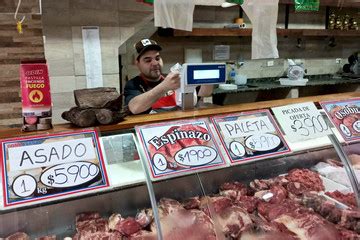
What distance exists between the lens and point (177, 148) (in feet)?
4.04

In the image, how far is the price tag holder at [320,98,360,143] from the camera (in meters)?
1.54

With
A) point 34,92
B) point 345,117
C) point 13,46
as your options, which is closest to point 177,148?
point 34,92

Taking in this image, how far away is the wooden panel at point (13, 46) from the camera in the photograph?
2822 millimetres

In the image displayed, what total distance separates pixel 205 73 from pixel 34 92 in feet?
2.27

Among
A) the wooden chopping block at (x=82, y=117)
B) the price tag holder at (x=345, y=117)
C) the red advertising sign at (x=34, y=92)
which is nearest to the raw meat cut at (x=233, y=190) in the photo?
the price tag holder at (x=345, y=117)

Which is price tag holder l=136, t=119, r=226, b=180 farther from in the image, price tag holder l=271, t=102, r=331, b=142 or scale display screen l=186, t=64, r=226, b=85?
price tag holder l=271, t=102, r=331, b=142

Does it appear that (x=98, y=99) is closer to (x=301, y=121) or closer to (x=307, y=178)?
(x=301, y=121)

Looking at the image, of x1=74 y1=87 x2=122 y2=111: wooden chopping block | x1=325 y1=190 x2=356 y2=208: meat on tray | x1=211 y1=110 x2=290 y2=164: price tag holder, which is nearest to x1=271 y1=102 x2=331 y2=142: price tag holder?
x1=211 y1=110 x2=290 y2=164: price tag holder

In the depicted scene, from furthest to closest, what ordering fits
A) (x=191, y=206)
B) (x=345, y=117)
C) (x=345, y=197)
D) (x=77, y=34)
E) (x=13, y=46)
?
(x=77, y=34), (x=13, y=46), (x=345, y=117), (x=345, y=197), (x=191, y=206)

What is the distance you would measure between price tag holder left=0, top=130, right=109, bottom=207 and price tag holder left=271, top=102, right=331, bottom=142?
82 centimetres

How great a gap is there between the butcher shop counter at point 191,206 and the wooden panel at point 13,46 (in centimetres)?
188

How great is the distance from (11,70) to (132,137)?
80.9 inches

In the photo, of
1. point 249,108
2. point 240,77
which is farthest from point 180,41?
point 249,108

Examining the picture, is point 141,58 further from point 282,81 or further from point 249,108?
point 282,81
